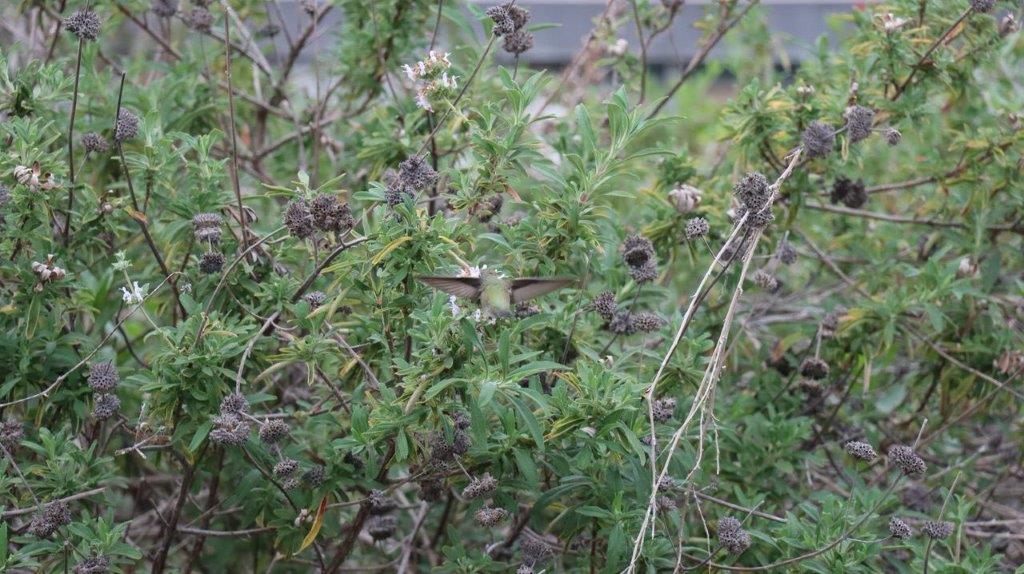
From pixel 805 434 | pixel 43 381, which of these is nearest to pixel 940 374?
pixel 805 434

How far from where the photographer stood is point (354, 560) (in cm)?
392

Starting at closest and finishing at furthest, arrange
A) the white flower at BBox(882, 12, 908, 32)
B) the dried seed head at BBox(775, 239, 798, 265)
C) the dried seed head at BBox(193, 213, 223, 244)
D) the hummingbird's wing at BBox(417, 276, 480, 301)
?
the hummingbird's wing at BBox(417, 276, 480, 301), the dried seed head at BBox(193, 213, 223, 244), the dried seed head at BBox(775, 239, 798, 265), the white flower at BBox(882, 12, 908, 32)

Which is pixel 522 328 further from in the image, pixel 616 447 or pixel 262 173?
pixel 262 173

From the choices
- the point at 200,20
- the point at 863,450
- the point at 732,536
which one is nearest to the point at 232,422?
the point at 732,536

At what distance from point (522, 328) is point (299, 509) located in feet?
2.81

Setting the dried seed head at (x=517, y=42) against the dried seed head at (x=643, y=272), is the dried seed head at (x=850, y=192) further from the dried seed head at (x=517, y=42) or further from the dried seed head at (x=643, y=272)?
the dried seed head at (x=517, y=42)

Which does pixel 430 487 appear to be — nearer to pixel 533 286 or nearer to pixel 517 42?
pixel 533 286

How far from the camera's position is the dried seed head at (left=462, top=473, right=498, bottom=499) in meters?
2.54

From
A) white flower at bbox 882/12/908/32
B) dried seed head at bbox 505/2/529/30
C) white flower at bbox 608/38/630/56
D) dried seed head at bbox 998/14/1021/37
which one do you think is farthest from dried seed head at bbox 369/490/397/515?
dried seed head at bbox 998/14/1021/37

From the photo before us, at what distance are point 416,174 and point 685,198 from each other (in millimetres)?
1069

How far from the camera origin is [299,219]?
8.29ft

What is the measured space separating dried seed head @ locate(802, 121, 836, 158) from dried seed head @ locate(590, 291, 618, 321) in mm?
810

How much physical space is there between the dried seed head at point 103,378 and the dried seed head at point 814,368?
2066mm

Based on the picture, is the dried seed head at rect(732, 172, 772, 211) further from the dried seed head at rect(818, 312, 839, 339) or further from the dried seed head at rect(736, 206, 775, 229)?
the dried seed head at rect(818, 312, 839, 339)
